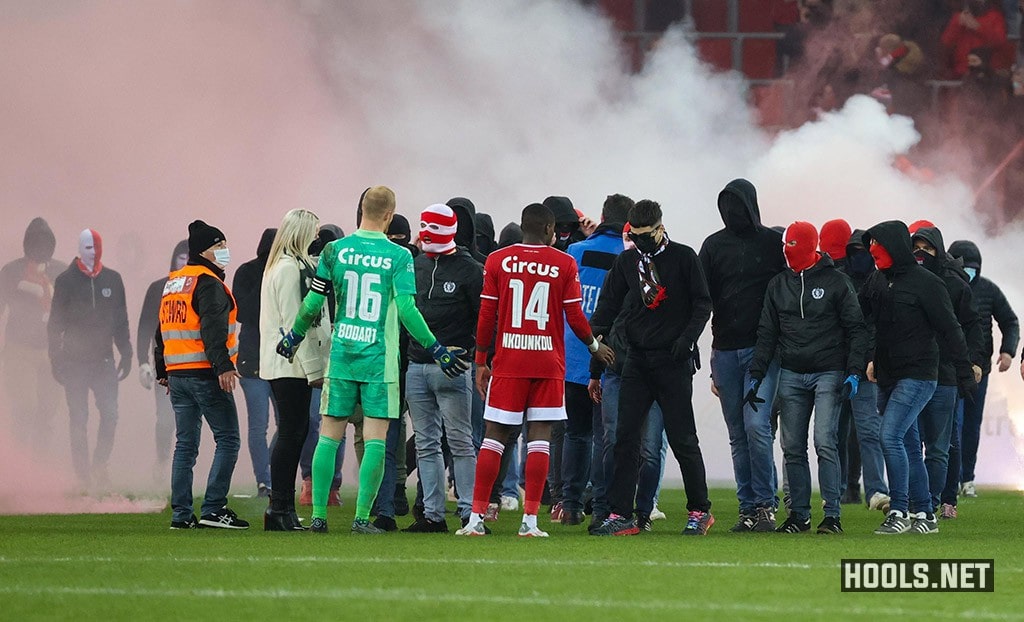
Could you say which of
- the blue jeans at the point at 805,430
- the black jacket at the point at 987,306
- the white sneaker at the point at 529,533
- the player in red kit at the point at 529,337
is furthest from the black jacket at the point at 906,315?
the black jacket at the point at 987,306

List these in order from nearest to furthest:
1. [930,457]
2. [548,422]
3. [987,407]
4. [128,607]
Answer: [128,607], [548,422], [930,457], [987,407]

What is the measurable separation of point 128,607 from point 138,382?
9431 mm

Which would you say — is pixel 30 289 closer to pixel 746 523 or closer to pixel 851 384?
pixel 746 523

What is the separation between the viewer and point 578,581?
6480mm

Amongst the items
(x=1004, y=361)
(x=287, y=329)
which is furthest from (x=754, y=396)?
(x=1004, y=361)

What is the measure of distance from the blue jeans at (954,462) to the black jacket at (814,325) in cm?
218

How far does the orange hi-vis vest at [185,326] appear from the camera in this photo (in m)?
9.17

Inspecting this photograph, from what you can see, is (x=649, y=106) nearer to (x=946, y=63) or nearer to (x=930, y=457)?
(x=946, y=63)

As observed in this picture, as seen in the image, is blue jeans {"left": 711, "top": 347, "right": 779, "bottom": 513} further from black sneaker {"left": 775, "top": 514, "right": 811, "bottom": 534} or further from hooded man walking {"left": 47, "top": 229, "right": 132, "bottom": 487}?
hooded man walking {"left": 47, "top": 229, "right": 132, "bottom": 487}

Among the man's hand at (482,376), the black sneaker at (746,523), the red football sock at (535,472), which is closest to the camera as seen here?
the red football sock at (535,472)

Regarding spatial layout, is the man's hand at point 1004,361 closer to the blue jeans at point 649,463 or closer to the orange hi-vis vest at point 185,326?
the blue jeans at point 649,463

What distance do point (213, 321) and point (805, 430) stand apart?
3127 mm

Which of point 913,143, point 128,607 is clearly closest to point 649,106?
point 913,143

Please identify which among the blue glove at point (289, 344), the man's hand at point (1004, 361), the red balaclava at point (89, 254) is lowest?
the blue glove at point (289, 344)
